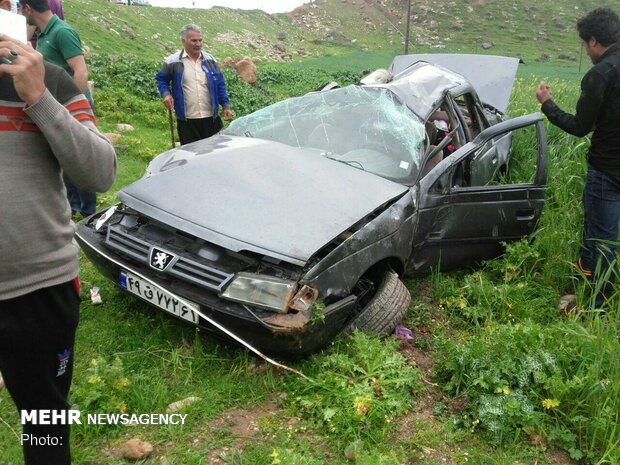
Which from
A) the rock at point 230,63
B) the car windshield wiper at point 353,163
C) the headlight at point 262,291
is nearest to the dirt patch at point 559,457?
the headlight at point 262,291

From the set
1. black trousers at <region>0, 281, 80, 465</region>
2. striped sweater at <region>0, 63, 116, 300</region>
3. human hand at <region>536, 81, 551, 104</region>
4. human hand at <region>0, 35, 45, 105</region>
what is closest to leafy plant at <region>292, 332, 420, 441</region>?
black trousers at <region>0, 281, 80, 465</region>

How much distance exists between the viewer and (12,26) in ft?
4.40

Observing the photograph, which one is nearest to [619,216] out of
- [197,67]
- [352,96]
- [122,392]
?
[352,96]

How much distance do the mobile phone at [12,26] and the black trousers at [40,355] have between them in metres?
0.71

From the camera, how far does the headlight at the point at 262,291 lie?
2428 millimetres

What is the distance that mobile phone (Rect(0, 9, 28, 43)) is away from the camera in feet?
4.32

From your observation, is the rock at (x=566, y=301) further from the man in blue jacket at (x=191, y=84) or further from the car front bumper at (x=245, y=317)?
the man in blue jacket at (x=191, y=84)

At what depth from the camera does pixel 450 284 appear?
3.79m

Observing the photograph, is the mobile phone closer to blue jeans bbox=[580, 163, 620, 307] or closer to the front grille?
the front grille

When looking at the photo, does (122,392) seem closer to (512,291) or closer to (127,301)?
(127,301)

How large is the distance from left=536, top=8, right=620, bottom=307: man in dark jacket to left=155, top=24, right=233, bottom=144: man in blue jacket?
3125 mm

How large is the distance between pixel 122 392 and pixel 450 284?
7.84ft

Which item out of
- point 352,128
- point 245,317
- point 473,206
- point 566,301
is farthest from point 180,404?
point 566,301

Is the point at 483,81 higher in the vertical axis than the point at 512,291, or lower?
higher
